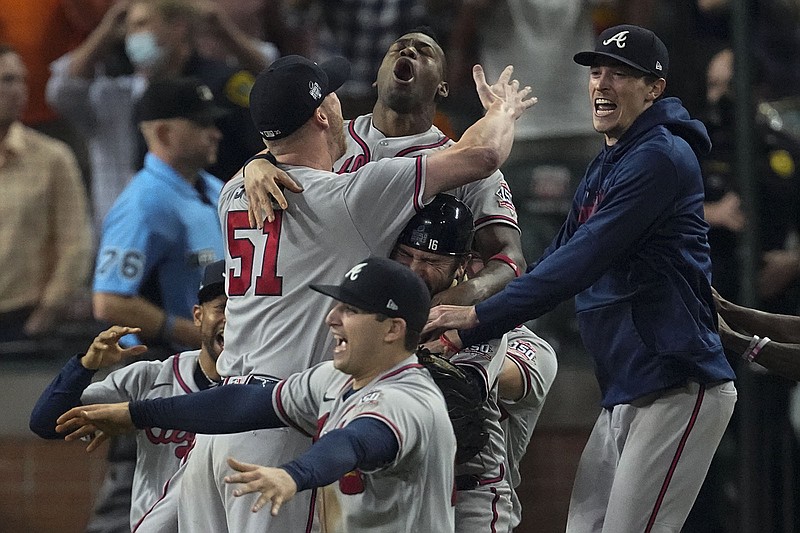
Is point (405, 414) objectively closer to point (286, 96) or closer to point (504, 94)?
point (286, 96)

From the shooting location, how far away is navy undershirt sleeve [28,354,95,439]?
4883mm

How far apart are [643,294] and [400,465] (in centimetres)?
112

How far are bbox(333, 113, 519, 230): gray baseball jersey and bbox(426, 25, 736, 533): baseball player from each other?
276mm

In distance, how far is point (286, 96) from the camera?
460 centimetres

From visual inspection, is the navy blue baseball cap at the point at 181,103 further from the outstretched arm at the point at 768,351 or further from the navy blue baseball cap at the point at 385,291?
the navy blue baseball cap at the point at 385,291

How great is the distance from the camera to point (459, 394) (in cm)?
462

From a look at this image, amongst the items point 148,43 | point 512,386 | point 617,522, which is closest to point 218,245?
point 148,43

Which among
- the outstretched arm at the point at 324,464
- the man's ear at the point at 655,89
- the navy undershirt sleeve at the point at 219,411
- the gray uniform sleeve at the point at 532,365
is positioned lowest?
the gray uniform sleeve at the point at 532,365

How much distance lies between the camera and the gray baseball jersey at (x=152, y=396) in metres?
5.36

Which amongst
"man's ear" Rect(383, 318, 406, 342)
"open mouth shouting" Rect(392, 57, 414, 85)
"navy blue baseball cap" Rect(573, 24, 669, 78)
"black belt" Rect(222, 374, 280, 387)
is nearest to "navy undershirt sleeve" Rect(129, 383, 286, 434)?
"black belt" Rect(222, 374, 280, 387)

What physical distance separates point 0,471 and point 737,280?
3.99 metres

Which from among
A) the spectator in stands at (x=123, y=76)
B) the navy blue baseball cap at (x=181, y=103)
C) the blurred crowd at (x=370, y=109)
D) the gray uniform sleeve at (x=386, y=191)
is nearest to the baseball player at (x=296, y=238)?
the gray uniform sleeve at (x=386, y=191)

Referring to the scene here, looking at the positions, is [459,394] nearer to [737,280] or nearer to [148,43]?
[737,280]

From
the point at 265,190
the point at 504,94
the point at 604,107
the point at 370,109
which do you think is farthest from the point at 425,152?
the point at 370,109
